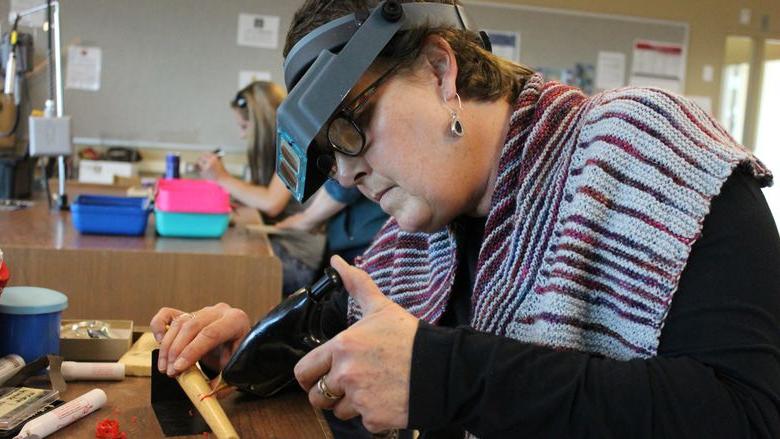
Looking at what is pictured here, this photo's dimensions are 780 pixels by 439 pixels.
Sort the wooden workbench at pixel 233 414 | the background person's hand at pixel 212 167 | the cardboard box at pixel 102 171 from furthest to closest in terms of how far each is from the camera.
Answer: the cardboard box at pixel 102 171 → the background person's hand at pixel 212 167 → the wooden workbench at pixel 233 414

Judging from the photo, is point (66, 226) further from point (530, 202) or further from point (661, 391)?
point (661, 391)

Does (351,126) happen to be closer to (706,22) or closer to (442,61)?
(442,61)

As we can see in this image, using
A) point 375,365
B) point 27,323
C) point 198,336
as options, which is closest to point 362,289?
point 375,365

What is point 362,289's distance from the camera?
31.8 inches

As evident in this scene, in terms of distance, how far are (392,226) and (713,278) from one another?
58 cm

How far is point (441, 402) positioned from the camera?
72 centimetres

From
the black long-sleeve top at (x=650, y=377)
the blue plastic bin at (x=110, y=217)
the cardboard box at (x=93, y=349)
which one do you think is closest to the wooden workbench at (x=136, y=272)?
the blue plastic bin at (x=110, y=217)

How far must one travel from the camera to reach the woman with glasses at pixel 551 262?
2.34 ft

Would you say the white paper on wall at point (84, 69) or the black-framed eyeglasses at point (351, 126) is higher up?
the white paper on wall at point (84, 69)

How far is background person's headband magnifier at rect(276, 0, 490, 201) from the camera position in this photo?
86cm

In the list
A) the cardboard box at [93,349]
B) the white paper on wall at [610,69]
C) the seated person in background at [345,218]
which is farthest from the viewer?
the white paper on wall at [610,69]

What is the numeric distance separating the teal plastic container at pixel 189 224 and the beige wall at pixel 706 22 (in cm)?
402

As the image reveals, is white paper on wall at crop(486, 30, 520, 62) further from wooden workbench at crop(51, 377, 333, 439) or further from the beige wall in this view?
wooden workbench at crop(51, 377, 333, 439)

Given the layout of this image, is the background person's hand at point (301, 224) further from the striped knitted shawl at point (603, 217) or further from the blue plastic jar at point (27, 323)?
the striped knitted shawl at point (603, 217)
